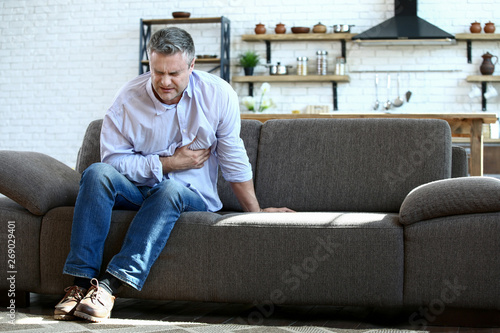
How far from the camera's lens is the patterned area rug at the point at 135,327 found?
1.83 metres

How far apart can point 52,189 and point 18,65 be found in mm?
5222

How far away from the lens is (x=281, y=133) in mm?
2750

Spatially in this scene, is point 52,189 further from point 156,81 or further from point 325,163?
point 325,163

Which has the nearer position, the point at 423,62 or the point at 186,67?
the point at 186,67

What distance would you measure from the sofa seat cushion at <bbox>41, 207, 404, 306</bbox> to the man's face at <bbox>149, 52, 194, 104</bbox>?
1.45ft

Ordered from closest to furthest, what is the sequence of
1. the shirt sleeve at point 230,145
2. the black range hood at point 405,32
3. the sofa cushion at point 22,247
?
1. the sofa cushion at point 22,247
2. the shirt sleeve at point 230,145
3. the black range hood at point 405,32

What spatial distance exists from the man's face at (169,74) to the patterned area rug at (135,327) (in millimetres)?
792

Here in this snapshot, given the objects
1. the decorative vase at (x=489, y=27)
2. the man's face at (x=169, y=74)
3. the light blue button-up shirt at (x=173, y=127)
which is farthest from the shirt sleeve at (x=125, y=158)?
the decorative vase at (x=489, y=27)

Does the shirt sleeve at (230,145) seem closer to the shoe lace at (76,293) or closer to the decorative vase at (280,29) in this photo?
the shoe lace at (76,293)

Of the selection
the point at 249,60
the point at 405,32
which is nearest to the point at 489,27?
the point at 405,32

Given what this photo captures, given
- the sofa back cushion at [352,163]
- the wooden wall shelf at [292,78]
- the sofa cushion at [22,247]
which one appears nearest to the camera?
the sofa cushion at [22,247]

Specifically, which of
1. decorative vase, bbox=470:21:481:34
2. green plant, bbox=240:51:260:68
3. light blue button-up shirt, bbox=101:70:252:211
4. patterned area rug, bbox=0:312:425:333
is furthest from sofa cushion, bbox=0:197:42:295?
decorative vase, bbox=470:21:481:34

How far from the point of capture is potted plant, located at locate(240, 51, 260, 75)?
6.45m

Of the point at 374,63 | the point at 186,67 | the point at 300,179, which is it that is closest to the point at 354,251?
the point at 300,179
